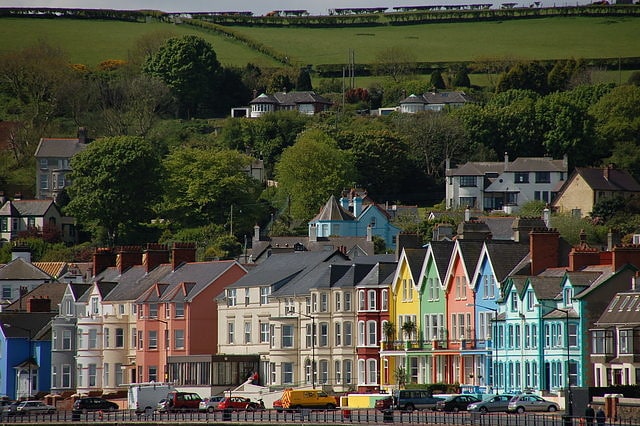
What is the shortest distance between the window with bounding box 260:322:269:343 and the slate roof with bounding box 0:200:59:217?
237 feet

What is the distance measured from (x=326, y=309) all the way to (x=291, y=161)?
239 ft

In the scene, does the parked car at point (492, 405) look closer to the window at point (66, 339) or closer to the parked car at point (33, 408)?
the parked car at point (33, 408)

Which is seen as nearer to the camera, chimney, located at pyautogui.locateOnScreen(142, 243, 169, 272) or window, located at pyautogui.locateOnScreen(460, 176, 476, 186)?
chimney, located at pyautogui.locateOnScreen(142, 243, 169, 272)

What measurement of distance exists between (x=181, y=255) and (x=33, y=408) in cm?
2081

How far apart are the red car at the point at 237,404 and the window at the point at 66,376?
2600 cm

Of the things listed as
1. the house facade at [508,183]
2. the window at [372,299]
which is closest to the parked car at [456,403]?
the window at [372,299]

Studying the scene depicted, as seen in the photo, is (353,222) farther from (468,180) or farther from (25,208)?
(25,208)

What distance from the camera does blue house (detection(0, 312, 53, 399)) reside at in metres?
117

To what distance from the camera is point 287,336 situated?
337ft

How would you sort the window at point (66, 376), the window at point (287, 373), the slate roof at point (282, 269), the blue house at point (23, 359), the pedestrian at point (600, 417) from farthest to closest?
the blue house at point (23, 359)
the window at point (66, 376)
the slate roof at point (282, 269)
the window at point (287, 373)
the pedestrian at point (600, 417)

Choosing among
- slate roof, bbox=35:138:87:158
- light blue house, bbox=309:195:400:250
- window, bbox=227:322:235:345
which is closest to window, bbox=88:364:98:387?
window, bbox=227:322:235:345

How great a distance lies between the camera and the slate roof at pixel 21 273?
468 ft

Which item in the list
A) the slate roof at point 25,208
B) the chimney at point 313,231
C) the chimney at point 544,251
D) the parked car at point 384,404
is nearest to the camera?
the parked car at point 384,404

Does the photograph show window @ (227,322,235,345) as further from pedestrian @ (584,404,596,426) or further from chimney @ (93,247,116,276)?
pedestrian @ (584,404,596,426)
